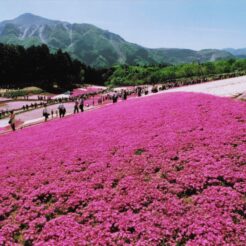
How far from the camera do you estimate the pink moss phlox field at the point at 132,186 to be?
12.1m

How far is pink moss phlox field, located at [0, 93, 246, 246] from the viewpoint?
475 inches

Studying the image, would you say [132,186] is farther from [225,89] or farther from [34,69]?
[34,69]

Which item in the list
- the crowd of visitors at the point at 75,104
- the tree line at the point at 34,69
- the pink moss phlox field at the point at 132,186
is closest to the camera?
the pink moss phlox field at the point at 132,186

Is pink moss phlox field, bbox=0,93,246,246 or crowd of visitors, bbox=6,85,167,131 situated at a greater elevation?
pink moss phlox field, bbox=0,93,246,246

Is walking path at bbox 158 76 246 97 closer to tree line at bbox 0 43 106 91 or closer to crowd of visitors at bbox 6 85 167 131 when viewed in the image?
crowd of visitors at bbox 6 85 167 131

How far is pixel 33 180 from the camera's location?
699 inches

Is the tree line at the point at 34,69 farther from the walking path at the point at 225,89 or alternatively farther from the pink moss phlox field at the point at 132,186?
the pink moss phlox field at the point at 132,186

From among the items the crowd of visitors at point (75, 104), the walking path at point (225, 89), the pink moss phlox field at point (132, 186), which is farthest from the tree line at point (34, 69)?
the pink moss phlox field at point (132, 186)

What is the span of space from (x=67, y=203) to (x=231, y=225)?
22.3 ft

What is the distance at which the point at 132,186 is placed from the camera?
15.5 meters

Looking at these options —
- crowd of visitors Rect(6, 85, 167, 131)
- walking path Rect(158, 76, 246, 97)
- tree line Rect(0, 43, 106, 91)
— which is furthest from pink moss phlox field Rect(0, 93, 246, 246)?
tree line Rect(0, 43, 106, 91)

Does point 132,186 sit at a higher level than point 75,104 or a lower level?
higher

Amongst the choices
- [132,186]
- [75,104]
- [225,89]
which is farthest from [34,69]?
[132,186]

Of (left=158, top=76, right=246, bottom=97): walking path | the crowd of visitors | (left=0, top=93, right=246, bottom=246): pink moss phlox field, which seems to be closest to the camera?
(left=0, top=93, right=246, bottom=246): pink moss phlox field
